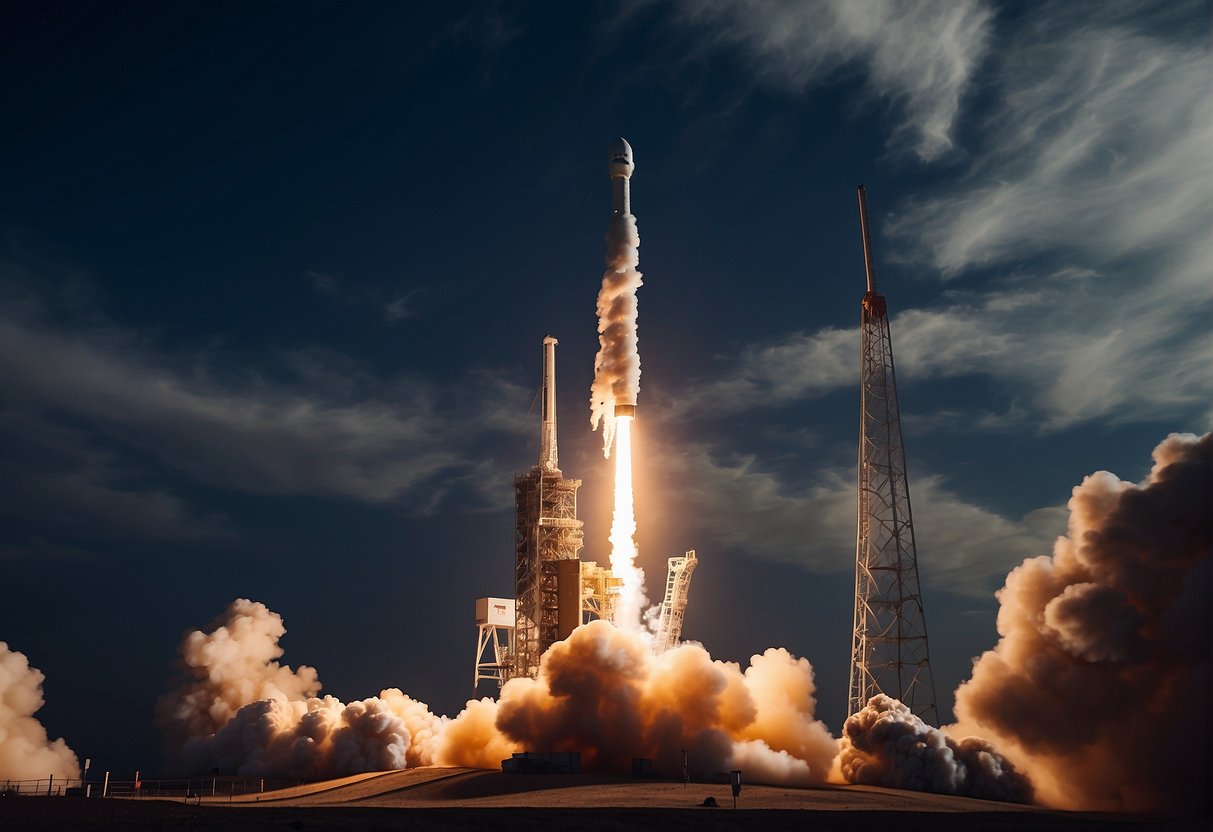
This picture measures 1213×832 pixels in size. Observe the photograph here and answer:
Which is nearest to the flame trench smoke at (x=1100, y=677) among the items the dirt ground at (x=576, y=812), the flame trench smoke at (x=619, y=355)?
the dirt ground at (x=576, y=812)

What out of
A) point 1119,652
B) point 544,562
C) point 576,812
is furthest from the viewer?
point 544,562

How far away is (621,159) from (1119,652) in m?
40.4

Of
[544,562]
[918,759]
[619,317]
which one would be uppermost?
[619,317]

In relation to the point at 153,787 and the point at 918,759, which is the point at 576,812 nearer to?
the point at 918,759

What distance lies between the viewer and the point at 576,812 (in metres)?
42.1

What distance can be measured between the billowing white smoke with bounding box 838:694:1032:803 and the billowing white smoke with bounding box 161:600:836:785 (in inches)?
141

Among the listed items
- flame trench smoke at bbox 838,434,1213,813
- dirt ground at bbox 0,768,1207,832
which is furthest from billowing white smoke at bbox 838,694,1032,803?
dirt ground at bbox 0,768,1207,832

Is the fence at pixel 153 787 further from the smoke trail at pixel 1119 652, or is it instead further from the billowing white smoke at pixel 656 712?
the smoke trail at pixel 1119 652

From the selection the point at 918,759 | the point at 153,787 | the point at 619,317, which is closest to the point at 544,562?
the point at 619,317

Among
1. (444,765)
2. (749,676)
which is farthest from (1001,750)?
(444,765)

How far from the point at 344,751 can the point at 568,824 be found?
126 feet

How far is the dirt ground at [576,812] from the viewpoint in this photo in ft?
123

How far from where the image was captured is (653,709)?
210 ft

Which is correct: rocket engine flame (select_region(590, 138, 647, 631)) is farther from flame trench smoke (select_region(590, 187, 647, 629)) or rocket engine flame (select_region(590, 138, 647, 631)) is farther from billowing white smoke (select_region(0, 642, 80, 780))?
billowing white smoke (select_region(0, 642, 80, 780))
